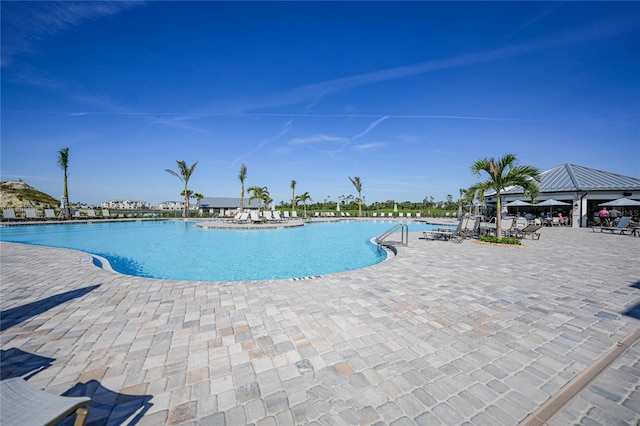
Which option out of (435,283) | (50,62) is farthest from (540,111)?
(50,62)

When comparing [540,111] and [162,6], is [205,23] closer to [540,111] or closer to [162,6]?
[162,6]

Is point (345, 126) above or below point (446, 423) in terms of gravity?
above

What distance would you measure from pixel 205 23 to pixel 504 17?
14437 millimetres

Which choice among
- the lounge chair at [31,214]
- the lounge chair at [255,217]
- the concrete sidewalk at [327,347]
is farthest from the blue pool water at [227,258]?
the lounge chair at [31,214]

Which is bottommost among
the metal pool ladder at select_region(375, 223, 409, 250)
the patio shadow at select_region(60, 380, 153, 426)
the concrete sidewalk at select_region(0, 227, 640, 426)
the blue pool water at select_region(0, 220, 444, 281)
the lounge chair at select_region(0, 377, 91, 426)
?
the blue pool water at select_region(0, 220, 444, 281)

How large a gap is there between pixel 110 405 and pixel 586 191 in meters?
27.7

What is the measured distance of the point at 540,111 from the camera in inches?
679

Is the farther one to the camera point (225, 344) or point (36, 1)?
point (36, 1)

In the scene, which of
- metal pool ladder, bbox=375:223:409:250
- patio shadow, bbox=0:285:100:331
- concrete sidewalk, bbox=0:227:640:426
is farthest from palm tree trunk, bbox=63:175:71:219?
metal pool ladder, bbox=375:223:409:250

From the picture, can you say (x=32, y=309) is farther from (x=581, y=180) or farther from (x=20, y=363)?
(x=581, y=180)

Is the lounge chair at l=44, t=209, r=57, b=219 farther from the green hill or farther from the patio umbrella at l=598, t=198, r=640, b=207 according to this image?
the patio umbrella at l=598, t=198, r=640, b=207

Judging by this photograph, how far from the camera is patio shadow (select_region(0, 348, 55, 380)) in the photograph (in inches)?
88.6

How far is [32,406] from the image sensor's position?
4.05 feet

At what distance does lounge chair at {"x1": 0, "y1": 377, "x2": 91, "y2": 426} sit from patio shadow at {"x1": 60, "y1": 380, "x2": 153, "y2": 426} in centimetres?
69
